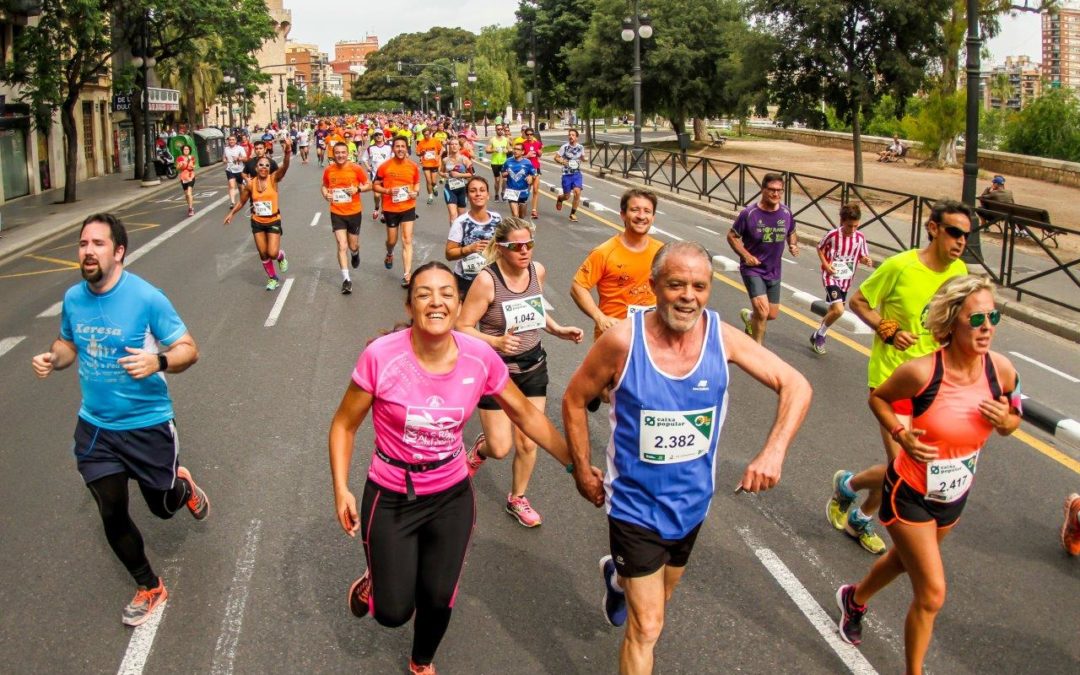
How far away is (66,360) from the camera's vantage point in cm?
464

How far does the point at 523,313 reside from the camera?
5.69 metres

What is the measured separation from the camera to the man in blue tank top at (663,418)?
3508mm

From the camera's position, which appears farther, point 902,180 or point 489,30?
point 489,30

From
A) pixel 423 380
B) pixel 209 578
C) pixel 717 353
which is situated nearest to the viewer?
pixel 717 353

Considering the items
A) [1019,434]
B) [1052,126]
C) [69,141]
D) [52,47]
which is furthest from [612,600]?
→ [1052,126]

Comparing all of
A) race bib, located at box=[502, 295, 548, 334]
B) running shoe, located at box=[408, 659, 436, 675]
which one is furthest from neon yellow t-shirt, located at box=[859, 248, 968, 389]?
running shoe, located at box=[408, 659, 436, 675]

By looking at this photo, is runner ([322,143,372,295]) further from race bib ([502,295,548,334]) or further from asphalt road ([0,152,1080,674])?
race bib ([502,295,548,334])

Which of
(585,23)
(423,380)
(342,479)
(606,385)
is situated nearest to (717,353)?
(606,385)

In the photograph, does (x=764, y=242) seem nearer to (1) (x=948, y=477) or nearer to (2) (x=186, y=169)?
(1) (x=948, y=477)

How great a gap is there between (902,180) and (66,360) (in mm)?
33174

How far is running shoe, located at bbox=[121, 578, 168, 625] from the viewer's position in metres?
4.72

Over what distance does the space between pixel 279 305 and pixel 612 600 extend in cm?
909

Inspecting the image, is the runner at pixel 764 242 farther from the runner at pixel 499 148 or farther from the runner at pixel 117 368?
the runner at pixel 499 148

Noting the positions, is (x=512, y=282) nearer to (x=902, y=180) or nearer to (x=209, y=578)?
(x=209, y=578)
